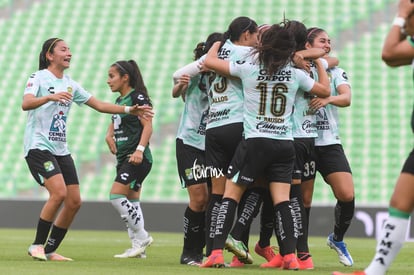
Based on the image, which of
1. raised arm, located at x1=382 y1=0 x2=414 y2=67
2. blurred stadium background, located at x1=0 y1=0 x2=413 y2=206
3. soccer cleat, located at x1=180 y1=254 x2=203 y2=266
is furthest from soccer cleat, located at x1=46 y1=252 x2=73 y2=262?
blurred stadium background, located at x1=0 y1=0 x2=413 y2=206

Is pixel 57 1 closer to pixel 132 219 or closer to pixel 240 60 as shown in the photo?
pixel 132 219

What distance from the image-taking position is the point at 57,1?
27391 mm

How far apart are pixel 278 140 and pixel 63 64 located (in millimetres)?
2647

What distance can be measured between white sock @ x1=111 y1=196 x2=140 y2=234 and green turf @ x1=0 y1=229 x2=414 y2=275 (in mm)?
415

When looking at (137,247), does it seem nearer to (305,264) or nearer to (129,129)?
(129,129)

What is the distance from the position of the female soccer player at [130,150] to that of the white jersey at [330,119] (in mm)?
1880

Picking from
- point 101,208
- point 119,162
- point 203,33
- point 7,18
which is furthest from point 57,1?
point 119,162

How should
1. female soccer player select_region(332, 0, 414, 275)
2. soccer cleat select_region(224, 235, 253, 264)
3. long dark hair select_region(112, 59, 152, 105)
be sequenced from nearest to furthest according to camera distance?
female soccer player select_region(332, 0, 414, 275) → soccer cleat select_region(224, 235, 253, 264) → long dark hair select_region(112, 59, 152, 105)

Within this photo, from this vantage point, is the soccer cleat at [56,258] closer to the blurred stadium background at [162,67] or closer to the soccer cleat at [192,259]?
the soccer cleat at [192,259]

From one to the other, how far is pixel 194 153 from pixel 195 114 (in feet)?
1.23

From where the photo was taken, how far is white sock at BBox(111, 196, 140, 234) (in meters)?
10.3

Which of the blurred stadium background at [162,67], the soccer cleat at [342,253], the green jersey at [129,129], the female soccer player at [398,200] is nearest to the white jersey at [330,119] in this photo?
the soccer cleat at [342,253]

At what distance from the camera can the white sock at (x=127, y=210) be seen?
1033 centimetres

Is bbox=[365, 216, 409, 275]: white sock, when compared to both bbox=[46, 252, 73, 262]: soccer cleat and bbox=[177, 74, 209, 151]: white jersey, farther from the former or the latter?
bbox=[46, 252, 73, 262]: soccer cleat
